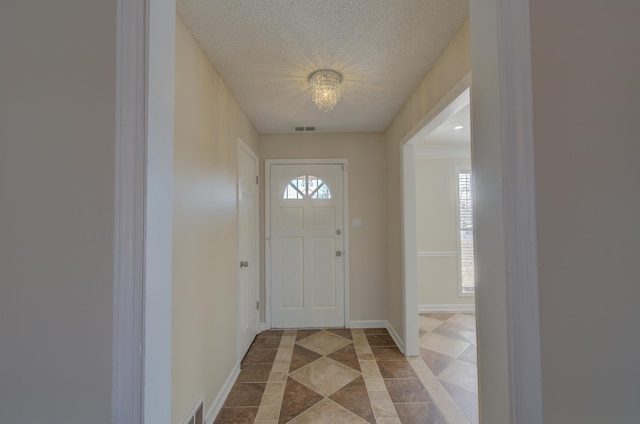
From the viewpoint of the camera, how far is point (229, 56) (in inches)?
64.9

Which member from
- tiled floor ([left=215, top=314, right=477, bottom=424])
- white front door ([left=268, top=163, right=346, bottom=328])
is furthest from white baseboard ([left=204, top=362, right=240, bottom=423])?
white front door ([left=268, top=163, right=346, bottom=328])

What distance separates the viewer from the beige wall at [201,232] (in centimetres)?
129

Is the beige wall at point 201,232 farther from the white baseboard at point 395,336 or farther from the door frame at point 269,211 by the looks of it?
the white baseboard at point 395,336

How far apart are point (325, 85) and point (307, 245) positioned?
1.87m

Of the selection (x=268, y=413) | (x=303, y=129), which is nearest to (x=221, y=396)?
(x=268, y=413)

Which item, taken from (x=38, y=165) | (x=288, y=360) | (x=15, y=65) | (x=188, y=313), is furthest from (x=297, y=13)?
(x=288, y=360)

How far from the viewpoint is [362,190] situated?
3131 millimetres

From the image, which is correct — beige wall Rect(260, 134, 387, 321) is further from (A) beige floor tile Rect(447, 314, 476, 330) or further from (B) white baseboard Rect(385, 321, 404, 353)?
(A) beige floor tile Rect(447, 314, 476, 330)

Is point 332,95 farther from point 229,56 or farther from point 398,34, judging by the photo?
point 229,56

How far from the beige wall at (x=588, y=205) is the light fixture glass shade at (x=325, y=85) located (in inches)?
56.9

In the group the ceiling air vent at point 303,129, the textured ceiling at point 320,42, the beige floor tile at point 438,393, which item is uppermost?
the ceiling air vent at point 303,129

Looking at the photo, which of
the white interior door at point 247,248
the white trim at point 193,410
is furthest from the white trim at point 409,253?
the white trim at point 193,410

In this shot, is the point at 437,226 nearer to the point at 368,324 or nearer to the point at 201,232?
the point at 368,324

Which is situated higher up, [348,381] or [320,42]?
[320,42]
